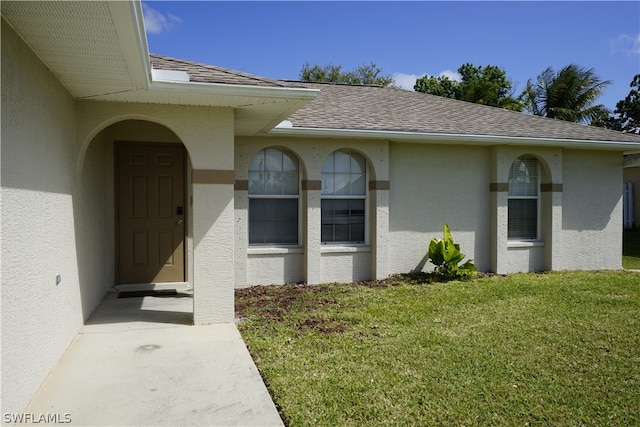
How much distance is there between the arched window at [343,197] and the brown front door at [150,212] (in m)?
2.75

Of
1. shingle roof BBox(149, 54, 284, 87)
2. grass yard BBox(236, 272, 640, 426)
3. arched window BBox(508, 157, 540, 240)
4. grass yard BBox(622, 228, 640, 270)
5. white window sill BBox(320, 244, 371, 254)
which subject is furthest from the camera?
grass yard BBox(622, 228, 640, 270)

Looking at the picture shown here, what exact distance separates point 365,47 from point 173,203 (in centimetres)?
2931

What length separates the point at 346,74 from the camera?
36.2 meters

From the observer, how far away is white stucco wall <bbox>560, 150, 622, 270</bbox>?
1098 cm

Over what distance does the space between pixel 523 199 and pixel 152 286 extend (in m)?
8.11

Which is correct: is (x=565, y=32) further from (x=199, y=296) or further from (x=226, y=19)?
(x=199, y=296)

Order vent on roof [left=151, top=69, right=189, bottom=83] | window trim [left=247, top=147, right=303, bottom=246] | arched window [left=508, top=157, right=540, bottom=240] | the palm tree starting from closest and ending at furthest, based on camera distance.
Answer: vent on roof [left=151, top=69, right=189, bottom=83] → window trim [left=247, top=147, right=303, bottom=246] → arched window [left=508, top=157, right=540, bottom=240] → the palm tree

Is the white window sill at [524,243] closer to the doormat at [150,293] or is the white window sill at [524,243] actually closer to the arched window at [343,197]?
the arched window at [343,197]

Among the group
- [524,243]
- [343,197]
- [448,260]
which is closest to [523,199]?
[524,243]

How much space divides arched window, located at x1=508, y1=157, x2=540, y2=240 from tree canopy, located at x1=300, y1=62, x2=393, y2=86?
26236mm

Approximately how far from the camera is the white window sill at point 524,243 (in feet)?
34.4

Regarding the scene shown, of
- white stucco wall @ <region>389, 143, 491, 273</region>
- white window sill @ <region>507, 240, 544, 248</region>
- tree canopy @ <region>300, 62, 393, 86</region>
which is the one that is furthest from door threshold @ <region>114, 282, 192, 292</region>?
tree canopy @ <region>300, 62, 393, 86</region>

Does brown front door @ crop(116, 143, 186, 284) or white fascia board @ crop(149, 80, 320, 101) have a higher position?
white fascia board @ crop(149, 80, 320, 101)

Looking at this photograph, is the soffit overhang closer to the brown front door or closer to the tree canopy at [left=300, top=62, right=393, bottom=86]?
the brown front door
